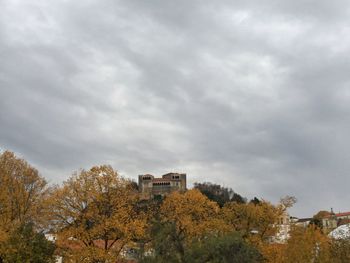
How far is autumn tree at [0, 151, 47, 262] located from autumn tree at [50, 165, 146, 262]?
9056 millimetres

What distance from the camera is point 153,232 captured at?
1150 inches

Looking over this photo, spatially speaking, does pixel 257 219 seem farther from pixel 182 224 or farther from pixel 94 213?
pixel 94 213

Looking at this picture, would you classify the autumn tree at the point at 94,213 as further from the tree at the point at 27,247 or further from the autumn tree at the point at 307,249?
the autumn tree at the point at 307,249

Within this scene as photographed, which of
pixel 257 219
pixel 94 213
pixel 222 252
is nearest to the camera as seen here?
pixel 222 252

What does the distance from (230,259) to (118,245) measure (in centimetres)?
2255

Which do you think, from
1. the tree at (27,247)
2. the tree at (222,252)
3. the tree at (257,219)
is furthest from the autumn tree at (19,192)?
the tree at (222,252)

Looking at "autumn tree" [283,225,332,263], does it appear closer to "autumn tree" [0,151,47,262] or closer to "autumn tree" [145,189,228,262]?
"autumn tree" [145,189,228,262]

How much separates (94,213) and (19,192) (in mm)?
14699

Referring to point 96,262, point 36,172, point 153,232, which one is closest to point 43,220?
point 36,172

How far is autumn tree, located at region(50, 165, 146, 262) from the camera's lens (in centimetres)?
4294

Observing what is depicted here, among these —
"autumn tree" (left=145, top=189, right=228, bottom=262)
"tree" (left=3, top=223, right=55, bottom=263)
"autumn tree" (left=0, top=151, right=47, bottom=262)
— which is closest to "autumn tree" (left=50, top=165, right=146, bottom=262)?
"tree" (left=3, top=223, right=55, bottom=263)

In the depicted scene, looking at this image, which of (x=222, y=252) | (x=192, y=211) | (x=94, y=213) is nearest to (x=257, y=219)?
(x=192, y=211)

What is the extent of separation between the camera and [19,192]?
177ft

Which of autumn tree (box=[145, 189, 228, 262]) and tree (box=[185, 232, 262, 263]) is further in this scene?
autumn tree (box=[145, 189, 228, 262])
